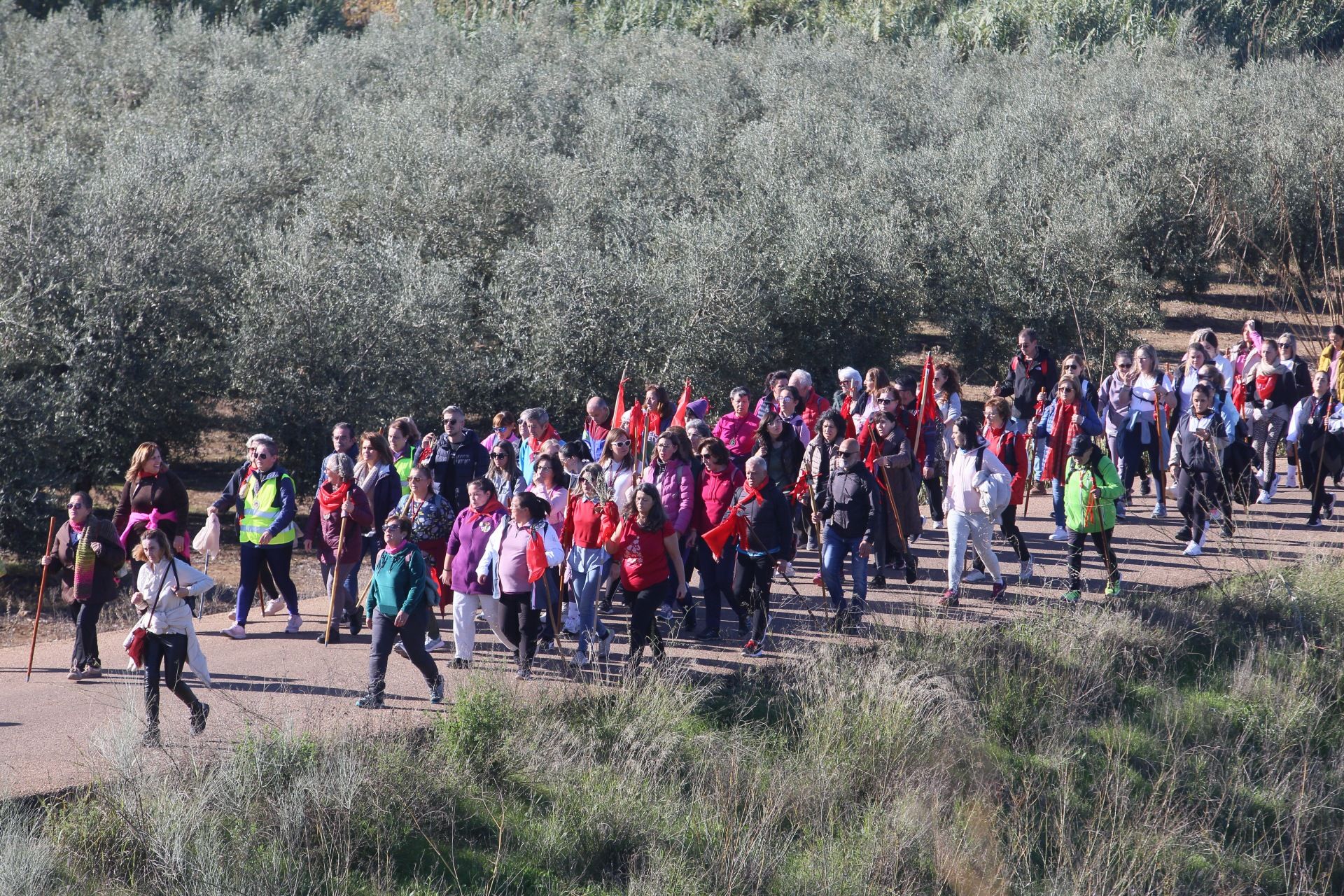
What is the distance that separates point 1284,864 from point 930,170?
20.2 metres

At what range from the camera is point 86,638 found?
927 centimetres

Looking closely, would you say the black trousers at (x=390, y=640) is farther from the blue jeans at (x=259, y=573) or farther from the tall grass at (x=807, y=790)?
the blue jeans at (x=259, y=573)

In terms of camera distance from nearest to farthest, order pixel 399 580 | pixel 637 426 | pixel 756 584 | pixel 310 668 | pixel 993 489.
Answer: pixel 399 580 < pixel 310 668 < pixel 756 584 < pixel 993 489 < pixel 637 426

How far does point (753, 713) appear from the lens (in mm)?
9383

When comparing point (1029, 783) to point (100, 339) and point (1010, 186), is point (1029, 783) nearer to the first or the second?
point (100, 339)

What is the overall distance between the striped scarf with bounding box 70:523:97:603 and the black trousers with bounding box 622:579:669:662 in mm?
3756

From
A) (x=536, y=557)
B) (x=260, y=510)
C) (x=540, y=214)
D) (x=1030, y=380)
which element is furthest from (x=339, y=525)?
(x=540, y=214)

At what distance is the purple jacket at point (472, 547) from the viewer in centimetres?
922

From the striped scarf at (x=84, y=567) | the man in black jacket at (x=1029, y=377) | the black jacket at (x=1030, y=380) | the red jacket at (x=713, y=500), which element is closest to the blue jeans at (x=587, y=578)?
the red jacket at (x=713, y=500)

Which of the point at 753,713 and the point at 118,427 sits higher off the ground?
the point at 118,427

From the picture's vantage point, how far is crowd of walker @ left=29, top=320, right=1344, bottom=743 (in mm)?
8977

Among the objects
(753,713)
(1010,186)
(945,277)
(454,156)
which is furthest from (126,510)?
(1010,186)

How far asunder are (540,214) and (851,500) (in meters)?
14.9

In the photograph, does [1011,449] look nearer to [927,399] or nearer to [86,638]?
[927,399]
